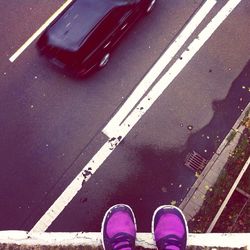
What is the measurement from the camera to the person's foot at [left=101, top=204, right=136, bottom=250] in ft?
22.7

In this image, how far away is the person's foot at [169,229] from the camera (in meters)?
6.88

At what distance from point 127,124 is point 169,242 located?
→ 3.21m

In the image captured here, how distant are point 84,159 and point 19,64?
284 cm

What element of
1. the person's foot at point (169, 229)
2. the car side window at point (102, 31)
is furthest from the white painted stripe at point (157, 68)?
the person's foot at point (169, 229)

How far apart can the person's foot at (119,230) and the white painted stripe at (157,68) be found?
209 cm

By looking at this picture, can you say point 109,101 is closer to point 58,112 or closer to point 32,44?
point 58,112

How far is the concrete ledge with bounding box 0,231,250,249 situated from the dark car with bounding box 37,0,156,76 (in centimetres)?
386

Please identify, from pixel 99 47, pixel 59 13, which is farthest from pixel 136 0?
pixel 59 13

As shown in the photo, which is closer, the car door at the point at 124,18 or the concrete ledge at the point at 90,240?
the concrete ledge at the point at 90,240

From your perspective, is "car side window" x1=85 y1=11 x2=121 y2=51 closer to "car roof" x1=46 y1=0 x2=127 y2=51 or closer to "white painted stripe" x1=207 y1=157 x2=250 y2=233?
"car roof" x1=46 y1=0 x2=127 y2=51

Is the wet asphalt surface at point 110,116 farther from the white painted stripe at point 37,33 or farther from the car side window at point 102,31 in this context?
the car side window at point 102,31

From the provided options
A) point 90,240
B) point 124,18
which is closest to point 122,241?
point 90,240

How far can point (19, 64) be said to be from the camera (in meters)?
9.52

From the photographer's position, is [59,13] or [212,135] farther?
[59,13]
